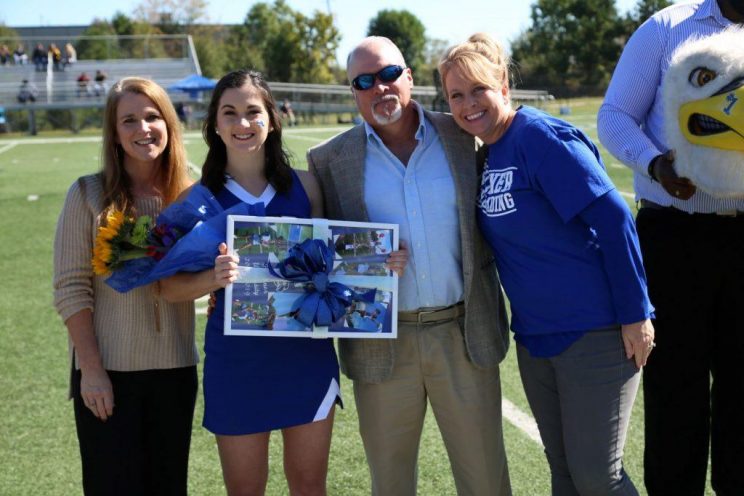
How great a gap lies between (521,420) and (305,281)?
2258 mm

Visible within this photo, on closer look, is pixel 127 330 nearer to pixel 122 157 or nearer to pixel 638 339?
pixel 122 157

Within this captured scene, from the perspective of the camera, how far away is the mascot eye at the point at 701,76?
2.51 meters

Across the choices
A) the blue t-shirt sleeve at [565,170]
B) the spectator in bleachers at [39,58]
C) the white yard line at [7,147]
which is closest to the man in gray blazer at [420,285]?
the blue t-shirt sleeve at [565,170]

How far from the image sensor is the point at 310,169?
10.2 feet

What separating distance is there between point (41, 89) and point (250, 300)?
4909 centimetres

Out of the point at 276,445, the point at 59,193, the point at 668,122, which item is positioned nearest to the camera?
the point at 668,122

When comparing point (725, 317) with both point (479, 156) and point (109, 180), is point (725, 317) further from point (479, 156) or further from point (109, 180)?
point (109, 180)

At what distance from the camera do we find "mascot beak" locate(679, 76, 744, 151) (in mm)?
2443

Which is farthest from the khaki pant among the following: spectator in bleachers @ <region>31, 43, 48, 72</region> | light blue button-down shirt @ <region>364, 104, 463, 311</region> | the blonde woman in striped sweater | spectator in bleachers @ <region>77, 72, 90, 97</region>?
spectator in bleachers @ <region>31, 43, 48, 72</region>

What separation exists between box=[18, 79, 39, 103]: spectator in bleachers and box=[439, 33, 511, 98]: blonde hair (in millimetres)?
45133

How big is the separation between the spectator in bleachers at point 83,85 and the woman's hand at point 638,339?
152 feet

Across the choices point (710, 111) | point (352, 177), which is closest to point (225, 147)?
point (352, 177)

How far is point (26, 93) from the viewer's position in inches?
1725

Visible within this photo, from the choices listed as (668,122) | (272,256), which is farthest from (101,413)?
(668,122)
